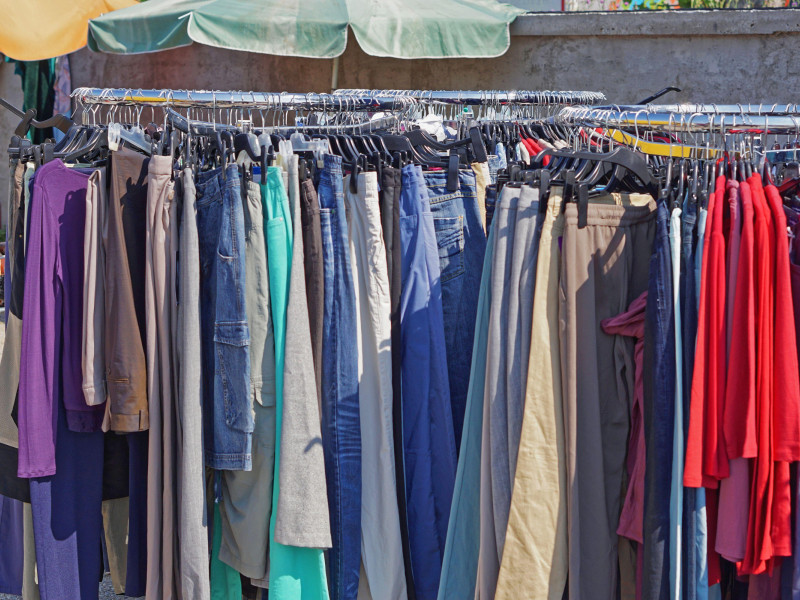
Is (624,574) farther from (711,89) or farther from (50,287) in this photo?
(711,89)

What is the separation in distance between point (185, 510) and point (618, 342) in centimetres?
135

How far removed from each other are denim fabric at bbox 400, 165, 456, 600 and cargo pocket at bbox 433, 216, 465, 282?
7 centimetres

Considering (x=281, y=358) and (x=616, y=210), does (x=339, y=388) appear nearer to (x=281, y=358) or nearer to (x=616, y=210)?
(x=281, y=358)

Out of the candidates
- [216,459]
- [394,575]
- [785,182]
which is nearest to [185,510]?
[216,459]

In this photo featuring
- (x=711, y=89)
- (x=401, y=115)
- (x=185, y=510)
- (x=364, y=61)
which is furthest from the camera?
(x=364, y=61)

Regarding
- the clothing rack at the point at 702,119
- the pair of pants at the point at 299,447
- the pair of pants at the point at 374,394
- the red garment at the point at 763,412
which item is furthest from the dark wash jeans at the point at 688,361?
the pair of pants at the point at 299,447

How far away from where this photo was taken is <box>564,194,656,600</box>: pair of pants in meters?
2.08

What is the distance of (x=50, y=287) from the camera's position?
2.56 meters

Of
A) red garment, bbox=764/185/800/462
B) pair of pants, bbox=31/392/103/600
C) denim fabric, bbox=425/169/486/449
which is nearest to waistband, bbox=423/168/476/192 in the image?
denim fabric, bbox=425/169/486/449

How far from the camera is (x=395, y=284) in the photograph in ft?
8.29

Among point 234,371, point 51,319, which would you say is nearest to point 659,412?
point 234,371

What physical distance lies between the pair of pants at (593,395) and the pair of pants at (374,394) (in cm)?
61

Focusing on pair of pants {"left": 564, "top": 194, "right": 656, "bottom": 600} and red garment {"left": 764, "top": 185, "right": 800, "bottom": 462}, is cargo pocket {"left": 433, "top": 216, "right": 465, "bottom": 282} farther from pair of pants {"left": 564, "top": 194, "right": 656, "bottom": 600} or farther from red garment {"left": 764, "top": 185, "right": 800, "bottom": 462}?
red garment {"left": 764, "top": 185, "right": 800, "bottom": 462}

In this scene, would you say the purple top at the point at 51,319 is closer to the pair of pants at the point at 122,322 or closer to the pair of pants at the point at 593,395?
the pair of pants at the point at 122,322
